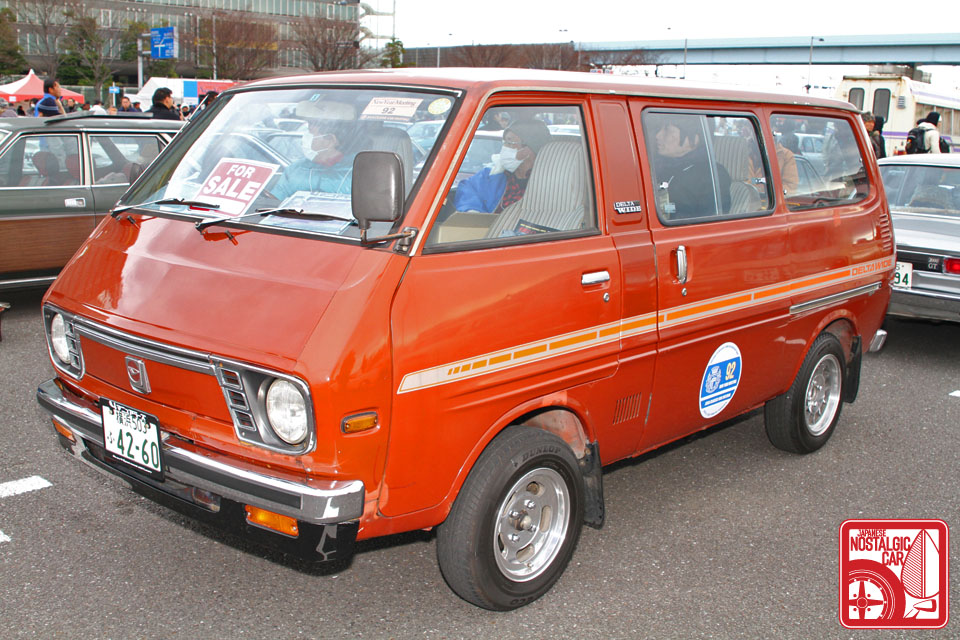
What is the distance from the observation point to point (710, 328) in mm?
3984

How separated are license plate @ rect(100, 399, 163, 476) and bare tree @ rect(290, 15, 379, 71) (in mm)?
55570

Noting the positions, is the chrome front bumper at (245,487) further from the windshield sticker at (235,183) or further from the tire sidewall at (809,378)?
the tire sidewall at (809,378)

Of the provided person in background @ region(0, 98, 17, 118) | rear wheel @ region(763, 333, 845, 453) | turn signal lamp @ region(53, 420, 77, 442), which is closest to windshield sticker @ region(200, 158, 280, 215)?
turn signal lamp @ region(53, 420, 77, 442)

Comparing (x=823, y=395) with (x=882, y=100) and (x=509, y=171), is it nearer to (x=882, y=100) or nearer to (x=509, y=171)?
(x=509, y=171)

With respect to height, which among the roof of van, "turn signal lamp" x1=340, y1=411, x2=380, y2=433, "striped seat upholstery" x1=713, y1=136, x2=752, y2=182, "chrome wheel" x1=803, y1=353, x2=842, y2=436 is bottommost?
"chrome wheel" x1=803, y1=353, x2=842, y2=436

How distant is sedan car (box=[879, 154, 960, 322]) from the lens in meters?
6.81

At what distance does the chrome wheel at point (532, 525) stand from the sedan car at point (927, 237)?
15.5ft

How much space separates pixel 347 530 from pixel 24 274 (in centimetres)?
602

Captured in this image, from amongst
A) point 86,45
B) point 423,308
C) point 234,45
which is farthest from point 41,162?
point 234,45

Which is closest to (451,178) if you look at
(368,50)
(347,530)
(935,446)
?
(347,530)

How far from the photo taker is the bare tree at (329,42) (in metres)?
56.8

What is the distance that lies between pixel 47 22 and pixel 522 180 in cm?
5702

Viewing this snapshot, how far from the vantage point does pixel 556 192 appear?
341cm

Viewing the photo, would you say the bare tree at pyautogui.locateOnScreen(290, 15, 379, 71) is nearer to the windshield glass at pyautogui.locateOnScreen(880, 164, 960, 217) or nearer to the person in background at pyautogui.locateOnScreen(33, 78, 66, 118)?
the person in background at pyautogui.locateOnScreen(33, 78, 66, 118)
